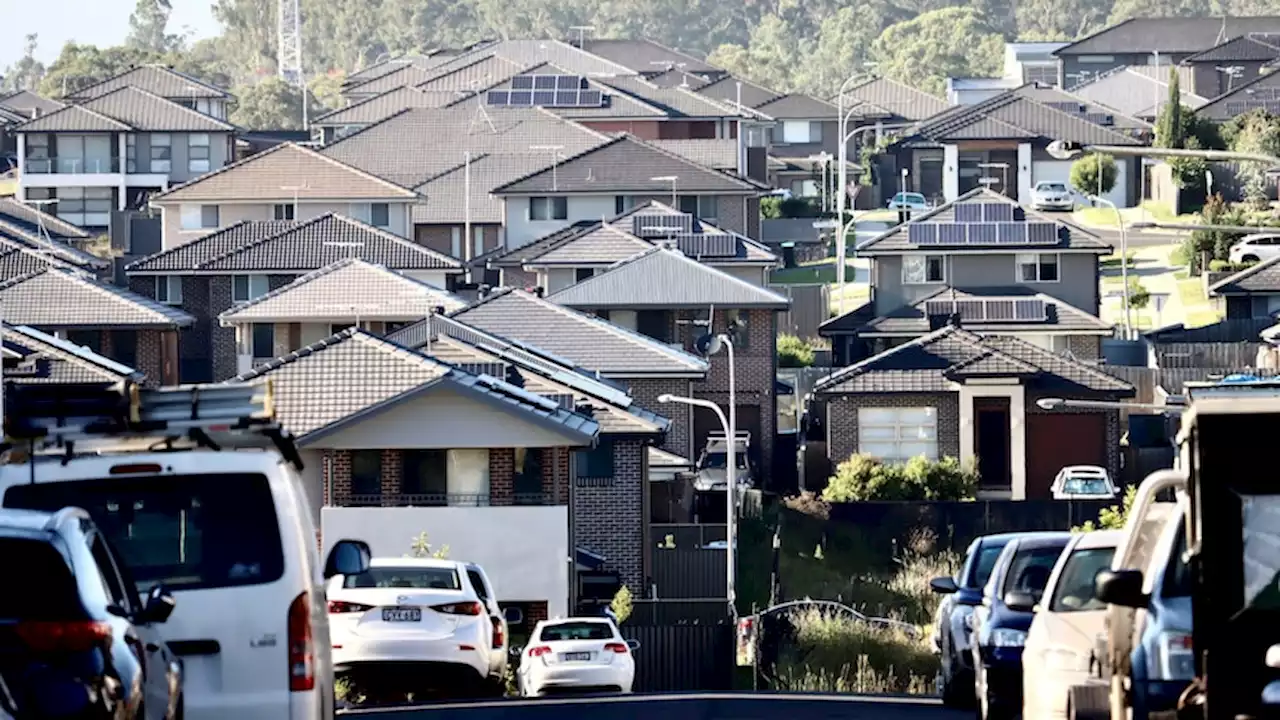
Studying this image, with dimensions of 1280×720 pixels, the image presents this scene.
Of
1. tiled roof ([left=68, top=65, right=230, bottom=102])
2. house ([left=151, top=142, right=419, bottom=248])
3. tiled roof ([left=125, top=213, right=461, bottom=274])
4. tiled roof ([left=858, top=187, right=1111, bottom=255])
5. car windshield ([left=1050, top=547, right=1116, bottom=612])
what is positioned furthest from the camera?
tiled roof ([left=68, top=65, right=230, bottom=102])

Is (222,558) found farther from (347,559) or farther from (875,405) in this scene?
(875,405)

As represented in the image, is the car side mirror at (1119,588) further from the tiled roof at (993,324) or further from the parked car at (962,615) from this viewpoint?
the tiled roof at (993,324)

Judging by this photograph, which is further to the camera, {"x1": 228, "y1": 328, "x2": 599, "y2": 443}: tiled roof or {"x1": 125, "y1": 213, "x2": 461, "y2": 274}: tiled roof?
{"x1": 125, "y1": 213, "x2": 461, "y2": 274}: tiled roof

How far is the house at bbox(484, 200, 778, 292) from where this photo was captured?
76.6 metres

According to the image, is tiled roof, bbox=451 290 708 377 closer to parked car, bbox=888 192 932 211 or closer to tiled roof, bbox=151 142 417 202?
A: tiled roof, bbox=151 142 417 202

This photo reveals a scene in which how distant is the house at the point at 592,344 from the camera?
61531 millimetres

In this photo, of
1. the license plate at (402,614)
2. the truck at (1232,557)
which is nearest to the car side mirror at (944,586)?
the license plate at (402,614)

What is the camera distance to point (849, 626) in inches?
1729

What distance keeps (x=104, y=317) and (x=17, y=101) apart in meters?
70.4

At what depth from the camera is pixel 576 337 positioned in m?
62.3

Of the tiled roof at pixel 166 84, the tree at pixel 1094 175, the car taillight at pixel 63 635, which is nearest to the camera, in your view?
the car taillight at pixel 63 635

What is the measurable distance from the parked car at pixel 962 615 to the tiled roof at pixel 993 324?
52.6 m

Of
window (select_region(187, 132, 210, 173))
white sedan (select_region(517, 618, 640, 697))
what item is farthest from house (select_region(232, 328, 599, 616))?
window (select_region(187, 132, 210, 173))

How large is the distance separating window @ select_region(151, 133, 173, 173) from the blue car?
90.2 meters
